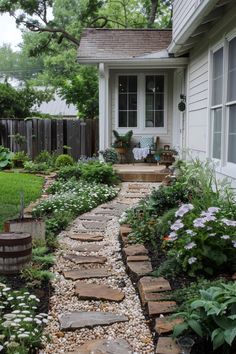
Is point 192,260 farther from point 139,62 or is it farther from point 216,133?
point 139,62

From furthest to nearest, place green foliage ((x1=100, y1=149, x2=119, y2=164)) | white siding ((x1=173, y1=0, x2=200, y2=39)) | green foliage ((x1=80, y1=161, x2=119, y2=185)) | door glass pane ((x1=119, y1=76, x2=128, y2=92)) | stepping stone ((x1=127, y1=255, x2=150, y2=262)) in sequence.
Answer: door glass pane ((x1=119, y1=76, x2=128, y2=92)) → green foliage ((x1=100, y1=149, x2=119, y2=164)) → green foliage ((x1=80, y1=161, x2=119, y2=185)) → white siding ((x1=173, y1=0, x2=200, y2=39)) → stepping stone ((x1=127, y1=255, x2=150, y2=262))

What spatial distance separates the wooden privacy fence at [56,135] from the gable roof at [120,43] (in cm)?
248

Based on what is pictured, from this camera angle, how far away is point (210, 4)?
5.21 metres

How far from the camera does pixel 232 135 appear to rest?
5590 mm

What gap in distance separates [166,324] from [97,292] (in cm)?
89

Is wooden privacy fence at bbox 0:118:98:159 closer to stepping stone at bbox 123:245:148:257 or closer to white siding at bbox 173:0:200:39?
white siding at bbox 173:0:200:39

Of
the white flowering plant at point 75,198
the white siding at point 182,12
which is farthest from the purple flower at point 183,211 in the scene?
the white siding at point 182,12

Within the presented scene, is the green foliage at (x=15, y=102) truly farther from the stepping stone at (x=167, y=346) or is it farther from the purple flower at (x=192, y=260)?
the stepping stone at (x=167, y=346)

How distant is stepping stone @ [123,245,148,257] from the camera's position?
163 inches

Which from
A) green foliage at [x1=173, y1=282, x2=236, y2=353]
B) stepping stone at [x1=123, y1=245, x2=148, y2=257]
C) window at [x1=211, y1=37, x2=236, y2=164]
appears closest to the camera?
green foliage at [x1=173, y1=282, x2=236, y2=353]

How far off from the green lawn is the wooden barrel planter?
5.56 ft

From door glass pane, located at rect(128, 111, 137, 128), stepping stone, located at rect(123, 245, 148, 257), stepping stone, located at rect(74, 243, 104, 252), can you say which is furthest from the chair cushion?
stepping stone, located at rect(123, 245, 148, 257)

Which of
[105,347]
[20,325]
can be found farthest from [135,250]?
[20,325]

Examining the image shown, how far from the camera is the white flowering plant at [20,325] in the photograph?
2.36m
